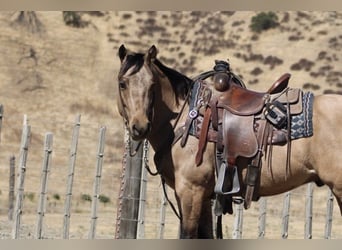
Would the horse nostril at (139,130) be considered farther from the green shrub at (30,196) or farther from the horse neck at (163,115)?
the green shrub at (30,196)

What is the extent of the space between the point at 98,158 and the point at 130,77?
10.9 ft

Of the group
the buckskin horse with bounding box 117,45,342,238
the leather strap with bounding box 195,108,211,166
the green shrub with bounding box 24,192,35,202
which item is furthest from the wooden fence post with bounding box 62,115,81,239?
the green shrub with bounding box 24,192,35,202

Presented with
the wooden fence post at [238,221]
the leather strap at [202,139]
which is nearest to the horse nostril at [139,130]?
the leather strap at [202,139]

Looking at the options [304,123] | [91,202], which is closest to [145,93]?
[304,123]

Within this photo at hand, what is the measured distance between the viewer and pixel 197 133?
462cm

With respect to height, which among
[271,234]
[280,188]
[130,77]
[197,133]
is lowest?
[271,234]

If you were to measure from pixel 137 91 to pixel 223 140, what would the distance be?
58 centimetres

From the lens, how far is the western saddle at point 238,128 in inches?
177

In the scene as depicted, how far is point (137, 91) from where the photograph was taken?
4.45 m

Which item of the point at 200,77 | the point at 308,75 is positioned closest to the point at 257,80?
the point at 308,75

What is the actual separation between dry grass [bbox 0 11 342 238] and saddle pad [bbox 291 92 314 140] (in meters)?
18.2

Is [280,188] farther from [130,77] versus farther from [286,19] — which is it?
[286,19]

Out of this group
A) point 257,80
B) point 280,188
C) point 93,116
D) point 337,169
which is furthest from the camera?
point 257,80

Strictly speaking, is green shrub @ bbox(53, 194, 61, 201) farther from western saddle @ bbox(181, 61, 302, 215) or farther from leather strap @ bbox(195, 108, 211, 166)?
leather strap @ bbox(195, 108, 211, 166)
